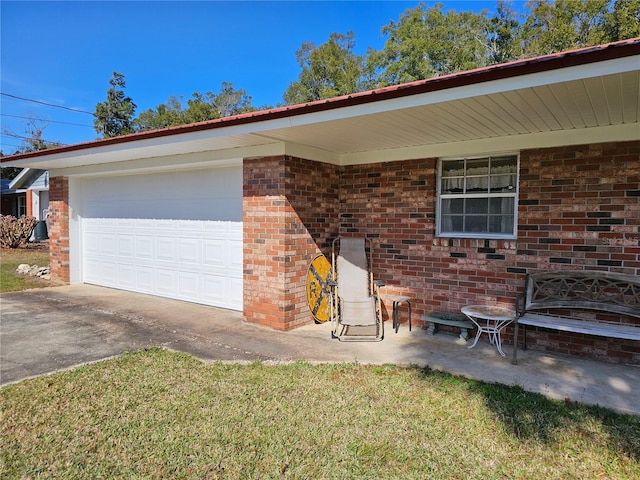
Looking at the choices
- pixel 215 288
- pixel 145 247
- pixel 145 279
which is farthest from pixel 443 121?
pixel 145 279

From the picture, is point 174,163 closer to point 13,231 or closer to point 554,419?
point 554,419

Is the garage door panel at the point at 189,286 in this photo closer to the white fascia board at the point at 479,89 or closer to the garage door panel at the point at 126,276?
the garage door panel at the point at 126,276

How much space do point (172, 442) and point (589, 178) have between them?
494 cm

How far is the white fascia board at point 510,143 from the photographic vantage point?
15.4 feet

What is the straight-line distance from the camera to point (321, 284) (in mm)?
6676

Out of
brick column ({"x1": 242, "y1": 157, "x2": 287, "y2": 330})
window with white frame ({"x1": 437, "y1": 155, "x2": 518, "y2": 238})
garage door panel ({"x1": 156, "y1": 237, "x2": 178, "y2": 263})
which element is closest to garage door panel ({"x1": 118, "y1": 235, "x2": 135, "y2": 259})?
garage door panel ({"x1": 156, "y1": 237, "x2": 178, "y2": 263})

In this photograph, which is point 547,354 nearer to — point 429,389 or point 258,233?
point 429,389

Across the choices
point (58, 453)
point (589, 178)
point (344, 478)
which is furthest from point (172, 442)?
point (589, 178)

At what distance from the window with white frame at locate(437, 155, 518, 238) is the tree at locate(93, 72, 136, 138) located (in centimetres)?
3147

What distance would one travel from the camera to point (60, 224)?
9.81 m

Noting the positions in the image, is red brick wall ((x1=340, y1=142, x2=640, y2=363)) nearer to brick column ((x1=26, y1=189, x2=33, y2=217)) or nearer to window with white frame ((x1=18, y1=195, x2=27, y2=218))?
brick column ((x1=26, y1=189, x2=33, y2=217))

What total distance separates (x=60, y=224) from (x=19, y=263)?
4900 millimetres

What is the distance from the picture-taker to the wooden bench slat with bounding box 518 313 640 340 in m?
4.25

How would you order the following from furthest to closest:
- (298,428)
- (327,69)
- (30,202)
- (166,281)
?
1. (327,69)
2. (30,202)
3. (166,281)
4. (298,428)
